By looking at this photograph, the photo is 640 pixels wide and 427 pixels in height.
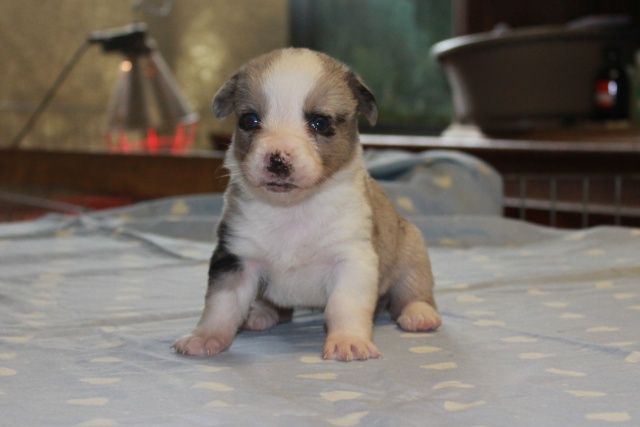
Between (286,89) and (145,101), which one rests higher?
(286,89)

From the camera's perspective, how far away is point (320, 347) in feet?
4.64

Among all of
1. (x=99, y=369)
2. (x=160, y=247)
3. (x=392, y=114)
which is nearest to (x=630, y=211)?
(x=160, y=247)

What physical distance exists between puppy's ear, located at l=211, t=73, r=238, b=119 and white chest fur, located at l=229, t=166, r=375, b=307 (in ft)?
0.57

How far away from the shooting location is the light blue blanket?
3.40ft

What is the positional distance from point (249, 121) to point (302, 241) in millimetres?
224

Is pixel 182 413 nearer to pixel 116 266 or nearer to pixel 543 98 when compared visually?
pixel 116 266

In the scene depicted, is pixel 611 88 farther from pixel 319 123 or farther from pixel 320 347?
pixel 320 347

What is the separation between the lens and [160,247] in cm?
246

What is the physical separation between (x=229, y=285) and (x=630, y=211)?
203 cm

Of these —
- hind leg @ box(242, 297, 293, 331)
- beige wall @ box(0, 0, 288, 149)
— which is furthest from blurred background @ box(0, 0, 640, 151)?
hind leg @ box(242, 297, 293, 331)

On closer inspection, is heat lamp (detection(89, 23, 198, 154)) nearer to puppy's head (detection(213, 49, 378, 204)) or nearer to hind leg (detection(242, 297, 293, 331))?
hind leg (detection(242, 297, 293, 331))

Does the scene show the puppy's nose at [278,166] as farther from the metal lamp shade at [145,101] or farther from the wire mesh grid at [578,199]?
the metal lamp shade at [145,101]

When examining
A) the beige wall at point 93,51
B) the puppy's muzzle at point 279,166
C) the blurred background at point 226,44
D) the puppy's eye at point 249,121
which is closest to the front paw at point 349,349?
the puppy's muzzle at point 279,166

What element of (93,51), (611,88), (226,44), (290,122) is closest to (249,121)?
(290,122)
